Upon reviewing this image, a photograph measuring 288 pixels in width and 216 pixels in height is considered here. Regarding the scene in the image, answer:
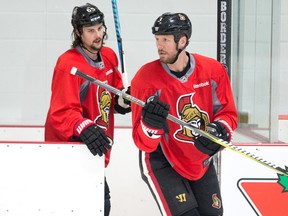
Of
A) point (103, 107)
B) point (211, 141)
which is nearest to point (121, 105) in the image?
point (103, 107)

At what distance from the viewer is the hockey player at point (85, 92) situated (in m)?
2.73

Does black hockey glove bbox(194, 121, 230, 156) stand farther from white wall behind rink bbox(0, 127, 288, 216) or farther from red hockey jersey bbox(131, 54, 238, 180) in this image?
white wall behind rink bbox(0, 127, 288, 216)

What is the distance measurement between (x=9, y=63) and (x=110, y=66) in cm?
153

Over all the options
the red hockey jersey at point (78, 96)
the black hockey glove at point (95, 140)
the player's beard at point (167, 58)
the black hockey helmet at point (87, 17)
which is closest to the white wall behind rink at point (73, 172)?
the black hockey glove at point (95, 140)

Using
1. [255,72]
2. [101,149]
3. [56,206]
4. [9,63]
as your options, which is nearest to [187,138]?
[101,149]

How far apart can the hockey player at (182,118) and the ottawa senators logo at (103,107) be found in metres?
0.31

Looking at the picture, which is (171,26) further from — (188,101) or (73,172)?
(73,172)

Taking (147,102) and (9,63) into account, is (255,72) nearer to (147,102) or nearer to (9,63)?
(147,102)

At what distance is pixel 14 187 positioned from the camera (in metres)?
2.65

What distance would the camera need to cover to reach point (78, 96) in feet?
9.10

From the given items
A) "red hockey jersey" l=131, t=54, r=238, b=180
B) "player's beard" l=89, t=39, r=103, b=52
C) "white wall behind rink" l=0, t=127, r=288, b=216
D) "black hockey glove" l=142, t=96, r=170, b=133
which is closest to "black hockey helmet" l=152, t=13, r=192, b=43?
"red hockey jersey" l=131, t=54, r=238, b=180

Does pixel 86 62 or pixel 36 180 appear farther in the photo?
pixel 86 62

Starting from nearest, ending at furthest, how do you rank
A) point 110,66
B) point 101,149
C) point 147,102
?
1. point 147,102
2. point 101,149
3. point 110,66

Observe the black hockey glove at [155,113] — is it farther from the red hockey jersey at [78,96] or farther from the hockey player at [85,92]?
the red hockey jersey at [78,96]
